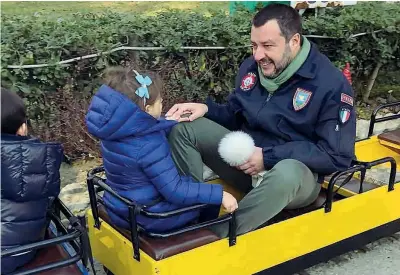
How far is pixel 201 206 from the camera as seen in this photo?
289 centimetres

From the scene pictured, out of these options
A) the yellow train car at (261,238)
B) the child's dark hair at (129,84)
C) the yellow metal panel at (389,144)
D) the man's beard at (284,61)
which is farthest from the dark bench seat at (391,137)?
the child's dark hair at (129,84)

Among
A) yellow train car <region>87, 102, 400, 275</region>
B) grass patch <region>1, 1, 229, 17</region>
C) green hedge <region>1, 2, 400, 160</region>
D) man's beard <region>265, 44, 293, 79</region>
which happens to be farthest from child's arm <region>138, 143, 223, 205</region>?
grass patch <region>1, 1, 229, 17</region>

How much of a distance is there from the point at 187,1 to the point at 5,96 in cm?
738

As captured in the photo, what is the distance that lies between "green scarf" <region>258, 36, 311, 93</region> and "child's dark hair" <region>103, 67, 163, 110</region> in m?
0.95

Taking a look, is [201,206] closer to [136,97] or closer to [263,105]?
[136,97]

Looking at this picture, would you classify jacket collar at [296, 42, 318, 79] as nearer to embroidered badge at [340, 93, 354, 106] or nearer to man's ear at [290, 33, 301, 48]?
man's ear at [290, 33, 301, 48]

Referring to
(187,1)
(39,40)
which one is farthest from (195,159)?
(187,1)

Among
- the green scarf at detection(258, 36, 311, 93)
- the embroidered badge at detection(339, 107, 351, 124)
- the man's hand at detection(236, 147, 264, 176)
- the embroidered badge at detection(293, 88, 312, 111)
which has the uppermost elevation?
the green scarf at detection(258, 36, 311, 93)

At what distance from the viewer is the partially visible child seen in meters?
2.47

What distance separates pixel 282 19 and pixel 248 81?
524 mm

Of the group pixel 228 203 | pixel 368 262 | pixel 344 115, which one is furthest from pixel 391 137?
pixel 228 203

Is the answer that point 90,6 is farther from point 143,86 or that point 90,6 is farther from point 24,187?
point 24,187

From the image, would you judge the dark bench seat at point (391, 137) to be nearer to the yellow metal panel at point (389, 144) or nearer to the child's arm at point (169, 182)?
the yellow metal panel at point (389, 144)

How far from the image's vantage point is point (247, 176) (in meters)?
3.74
